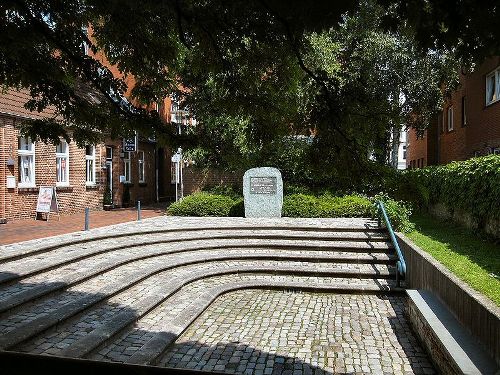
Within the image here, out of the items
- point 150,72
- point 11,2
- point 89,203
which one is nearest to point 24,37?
point 11,2

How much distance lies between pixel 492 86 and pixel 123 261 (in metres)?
15.1

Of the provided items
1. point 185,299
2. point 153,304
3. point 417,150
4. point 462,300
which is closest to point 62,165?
point 185,299

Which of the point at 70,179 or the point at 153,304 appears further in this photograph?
the point at 70,179

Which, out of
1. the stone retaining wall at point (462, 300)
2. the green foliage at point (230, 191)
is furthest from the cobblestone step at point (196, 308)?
the green foliage at point (230, 191)

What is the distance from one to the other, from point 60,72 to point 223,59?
176 cm

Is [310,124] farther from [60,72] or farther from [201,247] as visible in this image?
[201,247]

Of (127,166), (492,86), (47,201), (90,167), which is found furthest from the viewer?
(127,166)

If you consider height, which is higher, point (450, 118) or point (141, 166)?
point (450, 118)

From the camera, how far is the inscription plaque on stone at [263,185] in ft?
50.1

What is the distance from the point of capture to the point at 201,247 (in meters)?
11.0

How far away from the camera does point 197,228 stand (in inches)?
499

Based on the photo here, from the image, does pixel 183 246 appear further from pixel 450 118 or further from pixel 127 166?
pixel 450 118

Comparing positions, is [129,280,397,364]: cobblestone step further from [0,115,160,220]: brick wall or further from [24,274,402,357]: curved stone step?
[0,115,160,220]: brick wall

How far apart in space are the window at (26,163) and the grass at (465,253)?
490 inches
